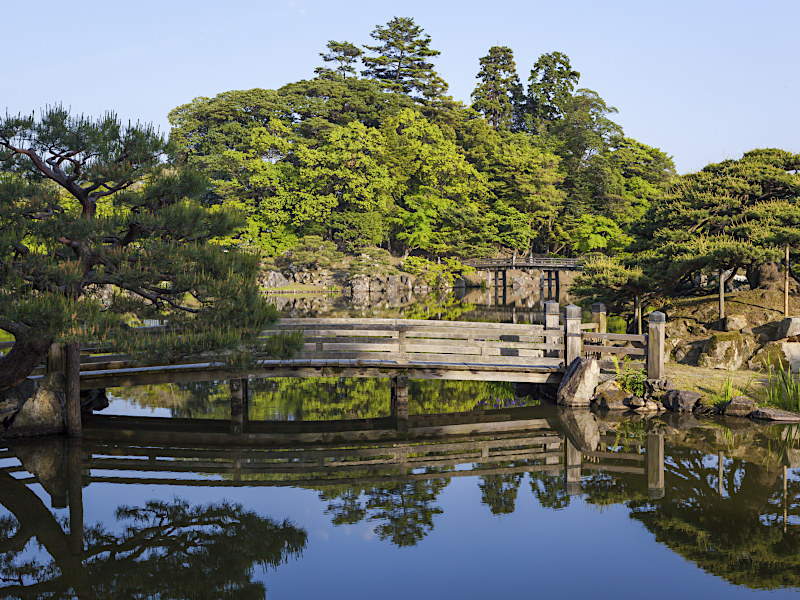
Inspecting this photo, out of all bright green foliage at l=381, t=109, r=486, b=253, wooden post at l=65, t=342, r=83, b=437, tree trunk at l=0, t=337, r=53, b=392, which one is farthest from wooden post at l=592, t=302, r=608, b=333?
bright green foliage at l=381, t=109, r=486, b=253

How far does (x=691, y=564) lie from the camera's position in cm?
655

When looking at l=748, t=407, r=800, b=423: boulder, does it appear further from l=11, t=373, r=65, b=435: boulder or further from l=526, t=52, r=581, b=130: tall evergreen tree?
l=526, t=52, r=581, b=130: tall evergreen tree

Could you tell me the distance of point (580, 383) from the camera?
13672 millimetres

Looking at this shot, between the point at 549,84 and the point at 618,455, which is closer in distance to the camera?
the point at 618,455

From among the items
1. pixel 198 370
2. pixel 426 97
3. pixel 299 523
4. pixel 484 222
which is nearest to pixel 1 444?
pixel 198 370

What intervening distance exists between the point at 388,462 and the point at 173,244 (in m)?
4.34

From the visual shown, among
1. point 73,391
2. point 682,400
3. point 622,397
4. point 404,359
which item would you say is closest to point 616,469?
point 682,400

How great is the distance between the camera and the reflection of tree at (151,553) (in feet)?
20.0

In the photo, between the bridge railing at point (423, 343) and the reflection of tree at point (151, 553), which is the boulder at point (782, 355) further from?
the reflection of tree at point (151, 553)

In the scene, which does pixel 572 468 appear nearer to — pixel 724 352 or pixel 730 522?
pixel 730 522

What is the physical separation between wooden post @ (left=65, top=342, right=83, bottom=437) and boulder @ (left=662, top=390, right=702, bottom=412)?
34.6 feet

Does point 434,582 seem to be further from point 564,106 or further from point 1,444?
point 564,106

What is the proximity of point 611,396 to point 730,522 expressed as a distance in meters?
6.14

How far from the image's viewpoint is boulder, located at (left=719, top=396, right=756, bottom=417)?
12.4 metres
